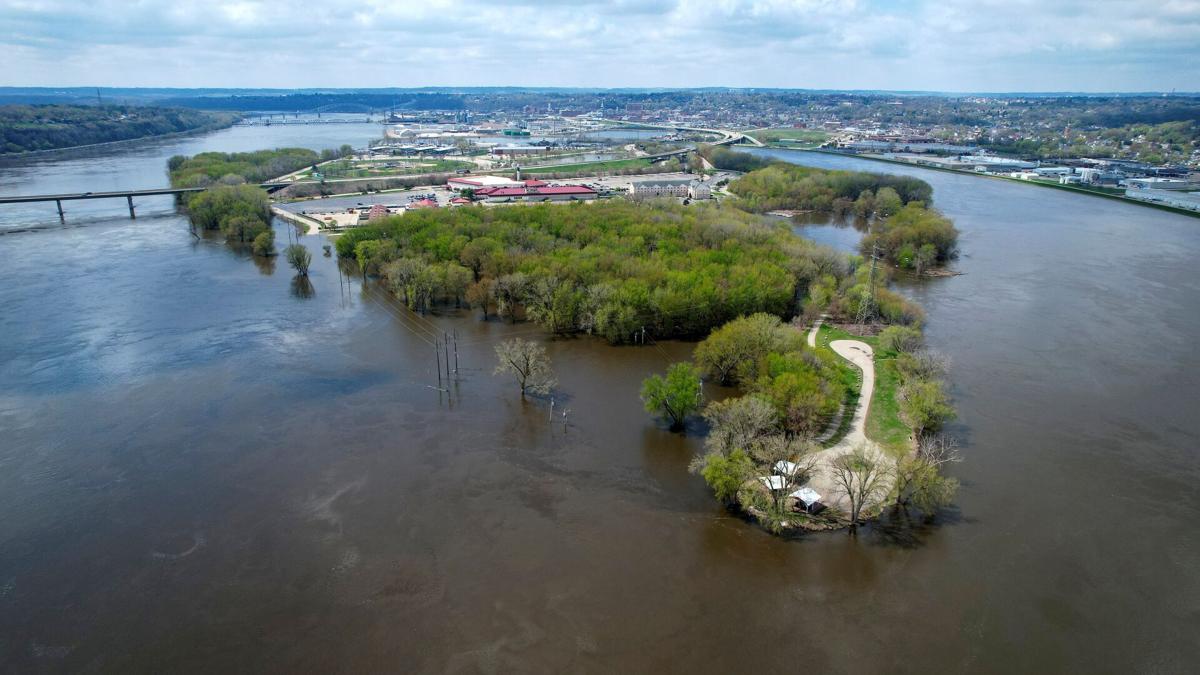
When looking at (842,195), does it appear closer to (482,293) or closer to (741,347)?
(482,293)

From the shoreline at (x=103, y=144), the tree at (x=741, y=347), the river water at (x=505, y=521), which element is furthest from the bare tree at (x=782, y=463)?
the shoreline at (x=103, y=144)

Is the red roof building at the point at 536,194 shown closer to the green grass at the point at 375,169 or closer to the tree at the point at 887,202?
the green grass at the point at 375,169

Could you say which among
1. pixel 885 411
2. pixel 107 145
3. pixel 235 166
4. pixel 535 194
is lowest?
pixel 885 411

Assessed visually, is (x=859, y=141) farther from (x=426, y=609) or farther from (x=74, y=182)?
(x=426, y=609)

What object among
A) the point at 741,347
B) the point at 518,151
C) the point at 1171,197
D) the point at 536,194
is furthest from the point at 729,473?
the point at 518,151

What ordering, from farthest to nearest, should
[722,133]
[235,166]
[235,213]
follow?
[722,133]
[235,166]
[235,213]
